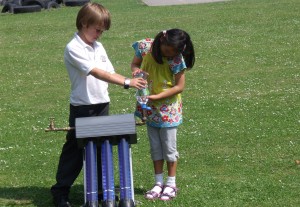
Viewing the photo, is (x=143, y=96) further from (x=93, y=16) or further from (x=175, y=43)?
(x=93, y=16)

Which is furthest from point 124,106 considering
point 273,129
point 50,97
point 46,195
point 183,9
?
point 183,9

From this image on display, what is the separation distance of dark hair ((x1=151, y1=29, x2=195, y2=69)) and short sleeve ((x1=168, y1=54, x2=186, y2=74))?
0.05m

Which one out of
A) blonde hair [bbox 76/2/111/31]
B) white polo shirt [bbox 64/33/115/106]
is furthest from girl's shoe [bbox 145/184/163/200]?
blonde hair [bbox 76/2/111/31]

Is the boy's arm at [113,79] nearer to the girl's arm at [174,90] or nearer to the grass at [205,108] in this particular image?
the girl's arm at [174,90]

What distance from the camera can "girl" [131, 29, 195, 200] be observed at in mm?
6320

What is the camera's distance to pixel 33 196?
685 centimetres

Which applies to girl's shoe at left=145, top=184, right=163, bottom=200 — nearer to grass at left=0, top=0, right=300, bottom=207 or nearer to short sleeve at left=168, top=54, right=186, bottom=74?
grass at left=0, top=0, right=300, bottom=207

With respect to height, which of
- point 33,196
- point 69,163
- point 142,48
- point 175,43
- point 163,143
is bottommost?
point 33,196

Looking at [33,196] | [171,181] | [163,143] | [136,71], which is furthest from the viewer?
[33,196]

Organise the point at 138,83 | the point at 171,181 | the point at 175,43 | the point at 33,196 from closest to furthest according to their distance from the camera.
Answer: the point at 138,83, the point at 175,43, the point at 171,181, the point at 33,196

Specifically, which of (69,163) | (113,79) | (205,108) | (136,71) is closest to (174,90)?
(136,71)

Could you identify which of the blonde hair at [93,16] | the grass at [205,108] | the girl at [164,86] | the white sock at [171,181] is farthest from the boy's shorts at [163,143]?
the blonde hair at [93,16]

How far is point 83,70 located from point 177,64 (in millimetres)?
858

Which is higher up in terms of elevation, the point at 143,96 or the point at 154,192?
the point at 143,96
